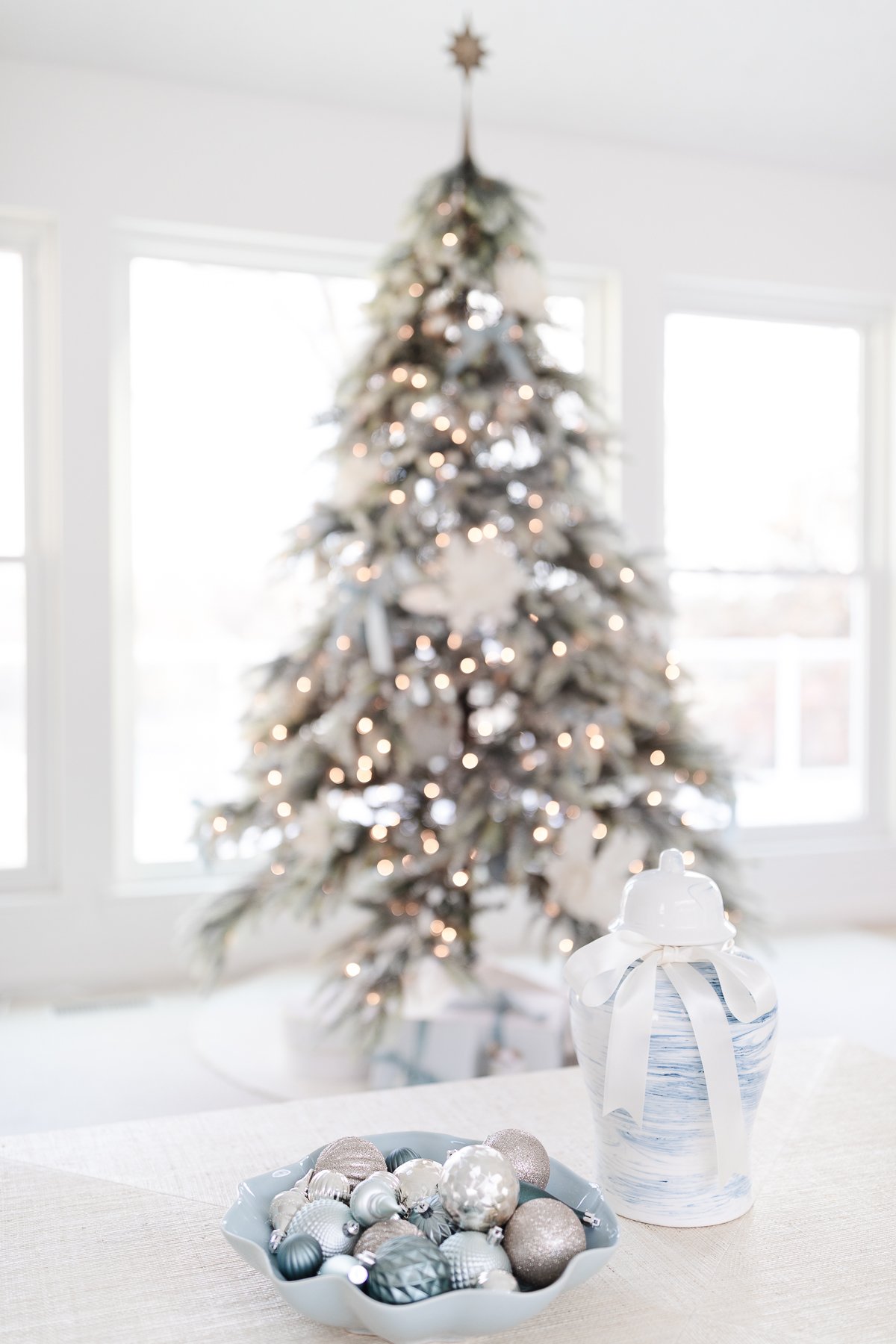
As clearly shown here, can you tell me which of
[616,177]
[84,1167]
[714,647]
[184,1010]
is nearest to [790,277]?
[616,177]

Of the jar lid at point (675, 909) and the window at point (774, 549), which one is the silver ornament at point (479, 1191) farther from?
the window at point (774, 549)

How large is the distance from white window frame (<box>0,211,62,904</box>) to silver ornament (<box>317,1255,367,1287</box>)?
277cm

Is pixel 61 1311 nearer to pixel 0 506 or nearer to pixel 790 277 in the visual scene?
pixel 0 506

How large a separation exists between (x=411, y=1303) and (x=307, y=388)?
3.21m

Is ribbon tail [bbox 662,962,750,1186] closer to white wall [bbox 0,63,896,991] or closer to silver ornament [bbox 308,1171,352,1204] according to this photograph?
silver ornament [bbox 308,1171,352,1204]

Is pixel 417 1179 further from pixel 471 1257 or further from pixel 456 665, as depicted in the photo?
pixel 456 665

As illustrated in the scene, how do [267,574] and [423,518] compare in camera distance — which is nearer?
[423,518]

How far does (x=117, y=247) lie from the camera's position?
3.41m

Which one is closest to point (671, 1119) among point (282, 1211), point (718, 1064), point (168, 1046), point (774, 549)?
point (718, 1064)

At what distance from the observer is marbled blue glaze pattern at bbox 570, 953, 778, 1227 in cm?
85

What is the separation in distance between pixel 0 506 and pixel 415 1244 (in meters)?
2.98

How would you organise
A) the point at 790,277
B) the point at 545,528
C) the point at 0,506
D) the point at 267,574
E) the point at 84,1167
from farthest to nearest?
the point at 790,277 < the point at 267,574 < the point at 0,506 < the point at 545,528 < the point at 84,1167

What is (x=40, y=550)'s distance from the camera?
3.31 m

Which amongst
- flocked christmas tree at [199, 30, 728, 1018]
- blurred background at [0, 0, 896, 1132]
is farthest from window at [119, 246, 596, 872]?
flocked christmas tree at [199, 30, 728, 1018]
